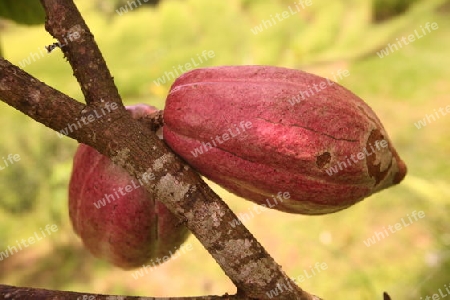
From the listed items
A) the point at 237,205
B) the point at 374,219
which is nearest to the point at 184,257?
the point at 237,205

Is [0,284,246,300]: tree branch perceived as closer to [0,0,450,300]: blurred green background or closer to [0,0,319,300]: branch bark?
[0,0,319,300]: branch bark

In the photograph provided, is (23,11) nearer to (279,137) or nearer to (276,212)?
(279,137)

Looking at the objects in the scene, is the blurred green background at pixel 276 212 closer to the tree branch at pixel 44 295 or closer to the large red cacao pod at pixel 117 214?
the large red cacao pod at pixel 117 214

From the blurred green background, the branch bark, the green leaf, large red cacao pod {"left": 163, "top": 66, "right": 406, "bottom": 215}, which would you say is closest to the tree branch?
the branch bark

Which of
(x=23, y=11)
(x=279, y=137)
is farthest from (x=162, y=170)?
(x=23, y=11)

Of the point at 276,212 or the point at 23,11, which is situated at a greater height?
the point at 23,11

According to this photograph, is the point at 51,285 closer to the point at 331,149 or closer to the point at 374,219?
the point at 374,219

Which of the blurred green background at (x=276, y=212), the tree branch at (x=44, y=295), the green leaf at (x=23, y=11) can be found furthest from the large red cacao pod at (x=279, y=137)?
the blurred green background at (x=276, y=212)
